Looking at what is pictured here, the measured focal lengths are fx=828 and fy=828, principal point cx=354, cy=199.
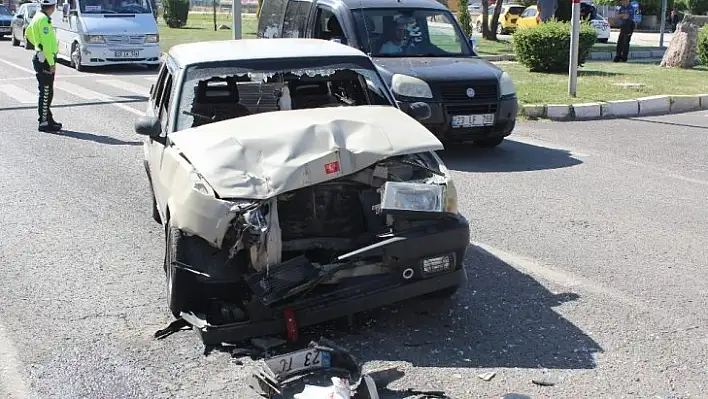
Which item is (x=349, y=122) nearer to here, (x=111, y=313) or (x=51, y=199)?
(x=111, y=313)

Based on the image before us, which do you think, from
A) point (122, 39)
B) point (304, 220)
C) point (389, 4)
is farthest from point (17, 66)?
point (304, 220)

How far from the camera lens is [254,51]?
19.6 feet

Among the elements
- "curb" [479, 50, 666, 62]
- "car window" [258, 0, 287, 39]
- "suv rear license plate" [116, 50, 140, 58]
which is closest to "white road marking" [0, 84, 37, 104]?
"suv rear license plate" [116, 50, 140, 58]

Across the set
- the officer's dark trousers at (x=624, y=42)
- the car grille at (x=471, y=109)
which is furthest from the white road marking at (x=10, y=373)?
the officer's dark trousers at (x=624, y=42)

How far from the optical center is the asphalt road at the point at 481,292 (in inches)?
171

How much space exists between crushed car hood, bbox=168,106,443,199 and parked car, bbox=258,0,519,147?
471 cm

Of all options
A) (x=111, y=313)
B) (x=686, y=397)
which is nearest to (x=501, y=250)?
(x=686, y=397)

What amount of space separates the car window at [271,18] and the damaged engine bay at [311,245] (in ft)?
26.0

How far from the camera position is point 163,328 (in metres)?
4.96

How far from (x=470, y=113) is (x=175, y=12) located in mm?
34831

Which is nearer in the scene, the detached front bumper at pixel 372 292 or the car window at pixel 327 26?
the detached front bumper at pixel 372 292

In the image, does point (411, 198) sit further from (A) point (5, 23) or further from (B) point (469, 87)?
(A) point (5, 23)

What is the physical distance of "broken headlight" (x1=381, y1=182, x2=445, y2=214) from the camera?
15.1 feet

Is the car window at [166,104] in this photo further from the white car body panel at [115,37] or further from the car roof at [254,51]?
the white car body panel at [115,37]
